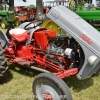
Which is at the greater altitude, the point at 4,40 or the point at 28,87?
the point at 4,40

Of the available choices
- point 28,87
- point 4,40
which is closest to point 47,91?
point 28,87

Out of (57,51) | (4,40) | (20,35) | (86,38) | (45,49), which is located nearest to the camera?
(86,38)

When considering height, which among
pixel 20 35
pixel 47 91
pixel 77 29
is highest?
pixel 77 29

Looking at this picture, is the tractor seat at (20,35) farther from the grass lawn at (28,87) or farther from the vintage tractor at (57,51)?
the grass lawn at (28,87)

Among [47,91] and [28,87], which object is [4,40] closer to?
[28,87]

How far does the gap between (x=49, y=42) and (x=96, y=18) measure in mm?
3340

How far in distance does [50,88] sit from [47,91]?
7cm

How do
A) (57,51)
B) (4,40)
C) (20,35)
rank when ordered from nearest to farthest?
(57,51)
(20,35)
(4,40)

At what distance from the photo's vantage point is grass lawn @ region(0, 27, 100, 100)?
3030 millimetres

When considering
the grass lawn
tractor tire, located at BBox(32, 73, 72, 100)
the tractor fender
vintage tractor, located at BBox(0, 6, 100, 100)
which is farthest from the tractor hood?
the tractor fender

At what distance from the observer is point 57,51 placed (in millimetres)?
3012

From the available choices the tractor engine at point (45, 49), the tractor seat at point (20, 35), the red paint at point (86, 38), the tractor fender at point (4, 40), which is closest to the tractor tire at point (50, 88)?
Result: the tractor engine at point (45, 49)

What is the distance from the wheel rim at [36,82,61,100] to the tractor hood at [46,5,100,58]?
2.32ft

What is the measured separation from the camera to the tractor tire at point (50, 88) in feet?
7.73
